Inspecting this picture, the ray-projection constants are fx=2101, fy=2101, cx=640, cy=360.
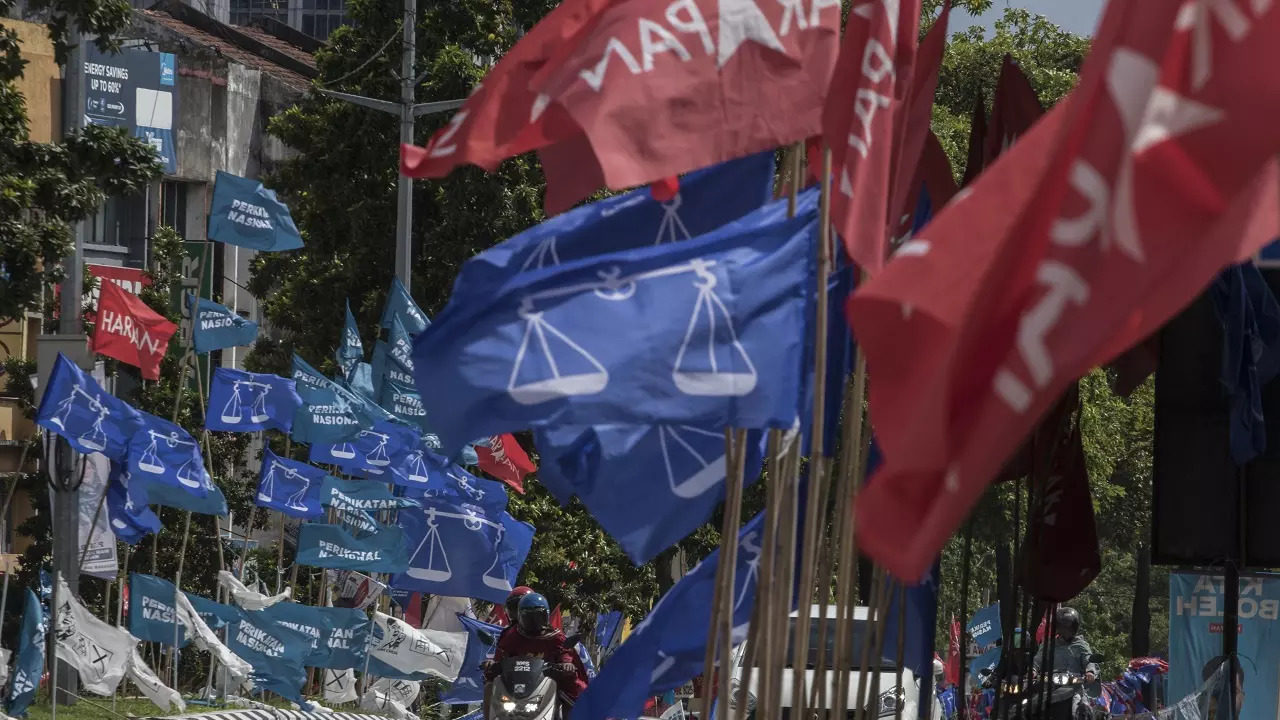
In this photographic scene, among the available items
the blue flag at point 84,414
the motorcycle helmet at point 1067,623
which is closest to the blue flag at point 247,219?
the blue flag at point 84,414

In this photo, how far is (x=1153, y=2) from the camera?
391cm

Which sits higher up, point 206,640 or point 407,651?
point 206,640

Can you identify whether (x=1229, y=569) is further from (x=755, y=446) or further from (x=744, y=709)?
(x=744, y=709)

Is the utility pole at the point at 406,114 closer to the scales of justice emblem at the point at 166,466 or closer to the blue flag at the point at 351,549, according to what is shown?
the blue flag at the point at 351,549

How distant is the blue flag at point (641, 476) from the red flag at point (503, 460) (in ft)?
50.2

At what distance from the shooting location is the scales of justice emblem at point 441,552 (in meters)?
18.4

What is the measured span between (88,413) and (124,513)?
2.54 meters

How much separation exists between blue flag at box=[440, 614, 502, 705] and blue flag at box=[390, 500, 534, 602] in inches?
→ 19.3

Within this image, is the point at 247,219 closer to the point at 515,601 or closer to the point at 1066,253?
the point at 515,601

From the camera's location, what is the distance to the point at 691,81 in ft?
20.4

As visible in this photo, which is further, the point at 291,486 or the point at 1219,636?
the point at 291,486

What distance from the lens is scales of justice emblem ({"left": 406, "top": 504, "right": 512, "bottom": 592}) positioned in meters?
18.4

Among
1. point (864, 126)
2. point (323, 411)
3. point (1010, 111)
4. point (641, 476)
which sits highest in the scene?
point (1010, 111)

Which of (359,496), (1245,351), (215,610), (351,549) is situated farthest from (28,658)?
(1245,351)
